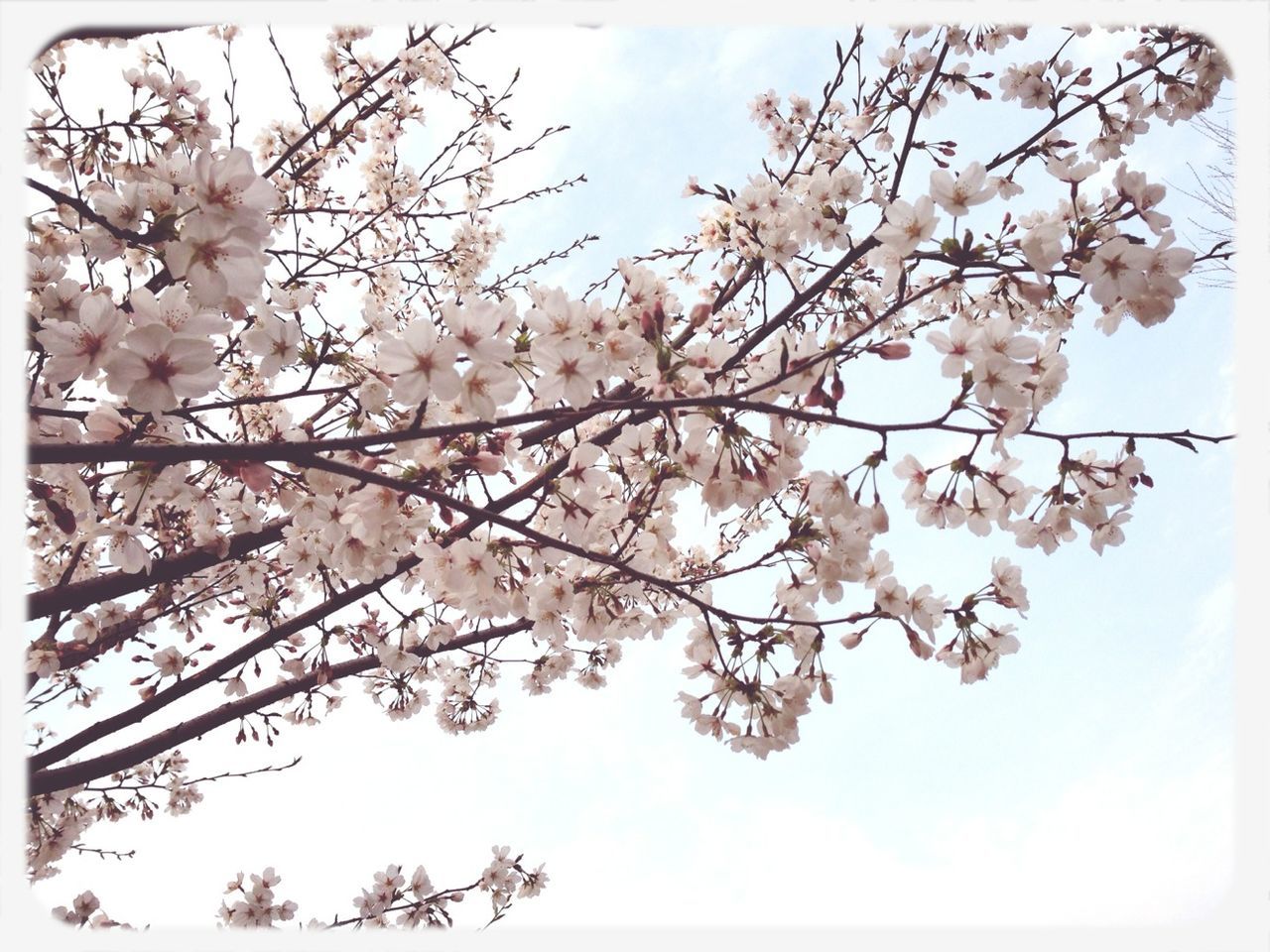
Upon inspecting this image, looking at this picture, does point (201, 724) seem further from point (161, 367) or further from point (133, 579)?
point (161, 367)

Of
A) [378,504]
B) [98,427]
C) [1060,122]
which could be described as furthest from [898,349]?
[1060,122]

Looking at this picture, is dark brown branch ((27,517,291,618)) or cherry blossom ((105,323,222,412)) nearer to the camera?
cherry blossom ((105,323,222,412))

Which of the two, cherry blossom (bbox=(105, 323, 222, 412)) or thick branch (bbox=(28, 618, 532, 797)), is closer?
cherry blossom (bbox=(105, 323, 222, 412))

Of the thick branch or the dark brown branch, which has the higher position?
the dark brown branch

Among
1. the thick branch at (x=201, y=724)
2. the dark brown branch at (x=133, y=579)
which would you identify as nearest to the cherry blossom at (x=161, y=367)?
the dark brown branch at (x=133, y=579)

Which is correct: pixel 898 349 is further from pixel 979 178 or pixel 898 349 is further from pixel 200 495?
pixel 200 495

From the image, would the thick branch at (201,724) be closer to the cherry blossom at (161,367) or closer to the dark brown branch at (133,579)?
the dark brown branch at (133,579)

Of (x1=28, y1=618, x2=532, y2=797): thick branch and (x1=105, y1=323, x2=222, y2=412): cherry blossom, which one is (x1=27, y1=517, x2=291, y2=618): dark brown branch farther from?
(x1=105, y1=323, x2=222, y2=412): cherry blossom

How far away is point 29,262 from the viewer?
8.90ft

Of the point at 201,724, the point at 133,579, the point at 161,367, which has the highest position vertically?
the point at 133,579

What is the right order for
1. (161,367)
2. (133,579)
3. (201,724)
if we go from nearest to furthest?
(161,367), (133,579), (201,724)

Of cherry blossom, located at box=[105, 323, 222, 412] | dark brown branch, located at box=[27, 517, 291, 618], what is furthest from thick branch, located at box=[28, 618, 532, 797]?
cherry blossom, located at box=[105, 323, 222, 412]

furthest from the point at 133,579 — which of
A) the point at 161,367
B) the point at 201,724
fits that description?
the point at 161,367

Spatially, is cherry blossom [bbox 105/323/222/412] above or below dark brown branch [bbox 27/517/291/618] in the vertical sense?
below
